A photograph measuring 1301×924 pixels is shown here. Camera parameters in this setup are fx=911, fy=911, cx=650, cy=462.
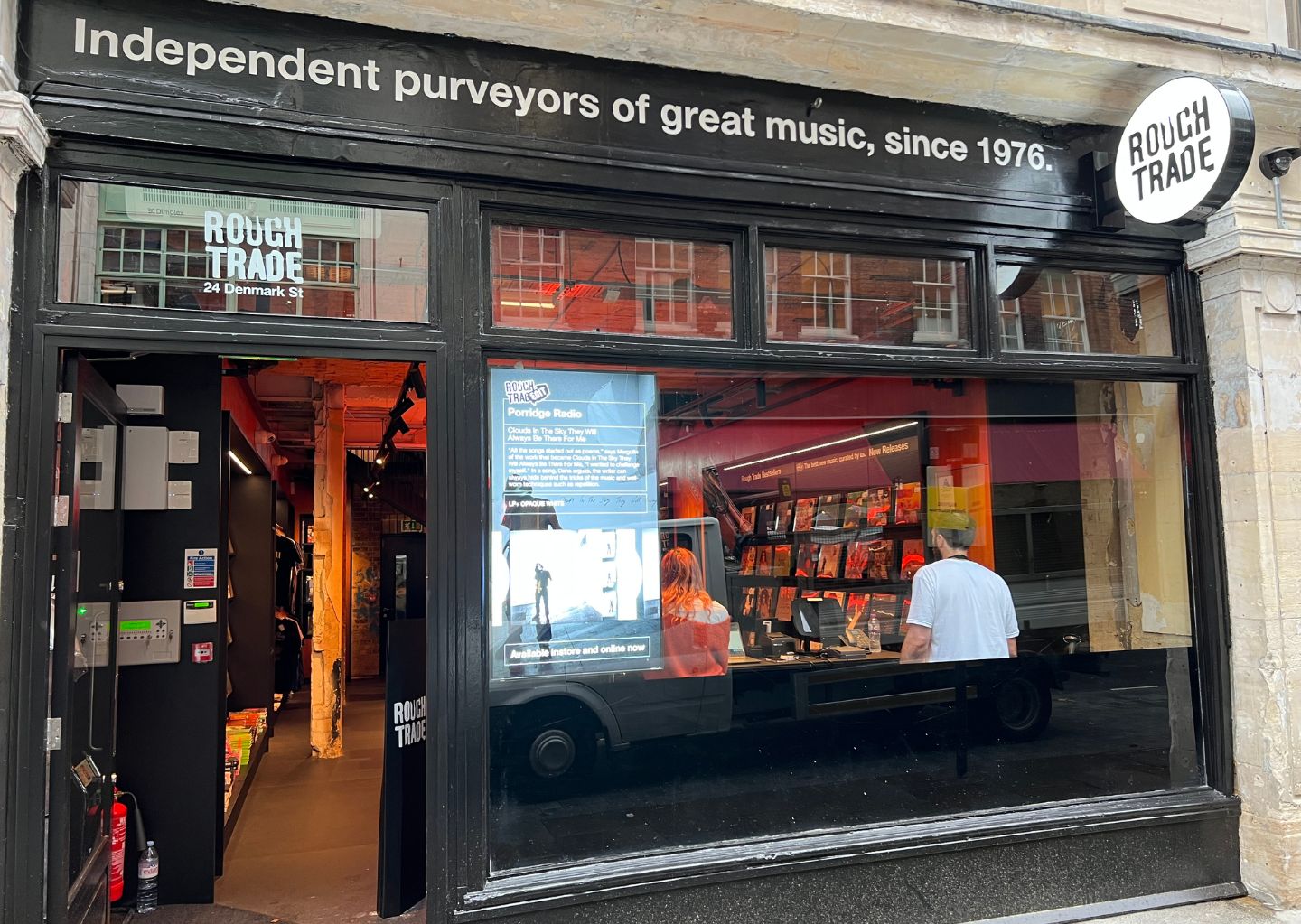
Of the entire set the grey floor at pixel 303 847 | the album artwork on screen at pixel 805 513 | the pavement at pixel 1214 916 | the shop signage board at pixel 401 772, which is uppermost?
the album artwork on screen at pixel 805 513

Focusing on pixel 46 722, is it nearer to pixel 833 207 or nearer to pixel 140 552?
pixel 140 552

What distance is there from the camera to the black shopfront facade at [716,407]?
141 inches

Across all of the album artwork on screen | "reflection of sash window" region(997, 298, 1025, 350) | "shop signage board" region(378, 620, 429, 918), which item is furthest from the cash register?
"shop signage board" region(378, 620, 429, 918)

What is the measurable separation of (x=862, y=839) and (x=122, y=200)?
4.25 meters

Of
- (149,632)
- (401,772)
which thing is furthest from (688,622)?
(149,632)

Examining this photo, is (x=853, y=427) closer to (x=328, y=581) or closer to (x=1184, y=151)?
(x=1184, y=151)

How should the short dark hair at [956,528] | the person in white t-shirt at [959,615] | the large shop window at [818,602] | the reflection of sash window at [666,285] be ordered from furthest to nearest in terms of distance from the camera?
the short dark hair at [956,528] → the person in white t-shirt at [959,615] → the reflection of sash window at [666,285] → the large shop window at [818,602]

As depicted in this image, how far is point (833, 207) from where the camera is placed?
14.8 feet

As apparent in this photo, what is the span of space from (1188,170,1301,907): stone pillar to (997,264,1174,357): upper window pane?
291 millimetres

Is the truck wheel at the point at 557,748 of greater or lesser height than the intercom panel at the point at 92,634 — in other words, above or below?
below

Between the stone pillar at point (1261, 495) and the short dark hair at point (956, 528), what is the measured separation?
1371 millimetres

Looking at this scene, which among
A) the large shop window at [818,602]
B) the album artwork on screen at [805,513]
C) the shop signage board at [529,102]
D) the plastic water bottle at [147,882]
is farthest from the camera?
the album artwork on screen at [805,513]

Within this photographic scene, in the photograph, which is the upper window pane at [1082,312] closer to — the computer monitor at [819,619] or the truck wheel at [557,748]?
the computer monitor at [819,619]

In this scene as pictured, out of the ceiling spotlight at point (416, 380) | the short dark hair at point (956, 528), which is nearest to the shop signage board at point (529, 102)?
the short dark hair at point (956, 528)
